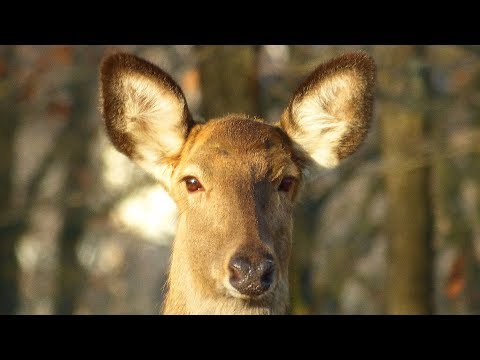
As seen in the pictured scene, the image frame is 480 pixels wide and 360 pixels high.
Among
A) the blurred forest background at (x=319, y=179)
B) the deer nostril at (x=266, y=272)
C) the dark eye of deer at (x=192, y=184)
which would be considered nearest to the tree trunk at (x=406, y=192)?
the blurred forest background at (x=319, y=179)

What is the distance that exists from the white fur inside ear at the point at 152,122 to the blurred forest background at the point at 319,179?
0.73 metres

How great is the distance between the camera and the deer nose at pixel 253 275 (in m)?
6.75

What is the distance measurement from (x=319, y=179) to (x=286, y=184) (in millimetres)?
11794

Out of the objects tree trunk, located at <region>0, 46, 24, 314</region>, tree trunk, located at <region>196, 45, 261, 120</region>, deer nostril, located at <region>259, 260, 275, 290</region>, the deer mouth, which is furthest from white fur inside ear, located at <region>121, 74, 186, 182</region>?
tree trunk, located at <region>0, 46, 24, 314</region>

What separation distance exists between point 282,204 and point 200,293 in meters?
0.75

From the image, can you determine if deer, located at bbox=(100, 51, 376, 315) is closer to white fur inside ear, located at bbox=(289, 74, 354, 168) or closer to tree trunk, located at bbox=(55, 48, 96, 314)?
white fur inside ear, located at bbox=(289, 74, 354, 168)

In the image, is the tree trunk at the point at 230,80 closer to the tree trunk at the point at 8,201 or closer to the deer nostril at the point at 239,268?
the deer nostril at the point at 239,268

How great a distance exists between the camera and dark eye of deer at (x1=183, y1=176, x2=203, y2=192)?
763cm

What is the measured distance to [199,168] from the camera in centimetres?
760

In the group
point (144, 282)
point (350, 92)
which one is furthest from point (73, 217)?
point (144, 282)

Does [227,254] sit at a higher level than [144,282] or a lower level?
higher

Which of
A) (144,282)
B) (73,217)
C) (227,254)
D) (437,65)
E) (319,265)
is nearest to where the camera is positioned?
(227,254)
